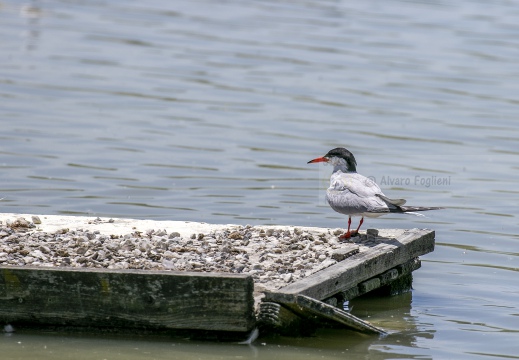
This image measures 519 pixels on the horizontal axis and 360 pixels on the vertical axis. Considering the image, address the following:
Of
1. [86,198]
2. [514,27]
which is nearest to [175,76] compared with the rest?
[86,198]

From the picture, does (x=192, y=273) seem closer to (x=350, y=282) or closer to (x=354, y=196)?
(x=350, y=282)

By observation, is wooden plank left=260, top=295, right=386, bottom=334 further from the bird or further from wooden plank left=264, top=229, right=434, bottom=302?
the bird

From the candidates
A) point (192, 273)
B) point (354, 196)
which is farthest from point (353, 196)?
point (192, 273)

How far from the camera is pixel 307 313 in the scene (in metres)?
6.75

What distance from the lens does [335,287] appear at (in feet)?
23.1

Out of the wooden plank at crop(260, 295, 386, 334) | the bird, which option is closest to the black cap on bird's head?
the bird

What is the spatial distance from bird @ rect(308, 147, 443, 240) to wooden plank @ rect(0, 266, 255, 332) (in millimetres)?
1632

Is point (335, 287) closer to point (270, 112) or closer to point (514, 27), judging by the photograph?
point (270, 112)

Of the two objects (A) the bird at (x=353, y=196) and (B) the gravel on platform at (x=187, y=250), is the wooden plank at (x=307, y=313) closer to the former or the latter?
(B) the gravel on platform at (x=187, y=250)

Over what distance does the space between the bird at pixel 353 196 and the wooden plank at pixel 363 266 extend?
0.26 m

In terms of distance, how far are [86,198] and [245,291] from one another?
5374 millimetres

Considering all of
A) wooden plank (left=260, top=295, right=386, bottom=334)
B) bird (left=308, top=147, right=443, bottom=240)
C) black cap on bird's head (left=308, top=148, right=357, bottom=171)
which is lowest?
wooden plank (left=260, top=295, right=386, bottom=334)

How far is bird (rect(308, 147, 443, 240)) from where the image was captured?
25.6 feet

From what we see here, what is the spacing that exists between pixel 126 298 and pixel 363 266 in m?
1.70
